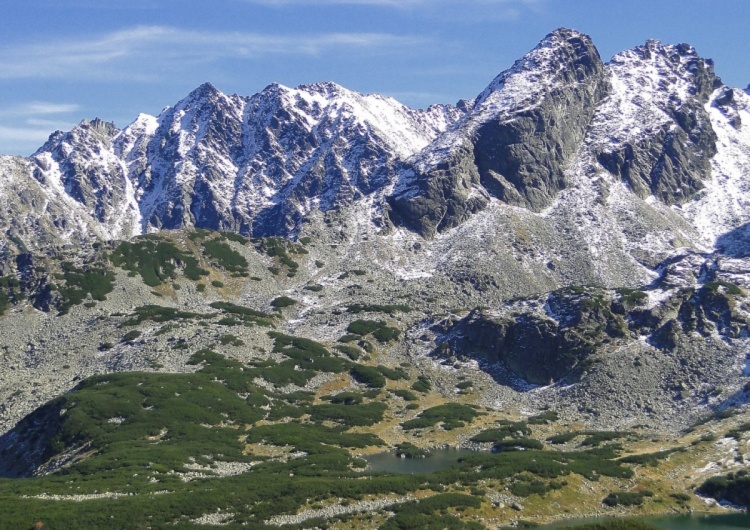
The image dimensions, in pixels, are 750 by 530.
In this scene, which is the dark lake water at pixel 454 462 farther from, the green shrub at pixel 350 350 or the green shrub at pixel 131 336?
the green shrub at pixel 131 336

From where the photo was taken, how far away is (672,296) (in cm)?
15525

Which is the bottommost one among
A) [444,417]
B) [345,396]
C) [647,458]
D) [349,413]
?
[647,458]

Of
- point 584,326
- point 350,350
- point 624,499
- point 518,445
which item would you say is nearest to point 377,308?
point 350,350

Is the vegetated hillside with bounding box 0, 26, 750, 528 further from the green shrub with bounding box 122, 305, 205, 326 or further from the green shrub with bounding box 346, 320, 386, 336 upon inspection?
the green shrub with bounding box 122, 305, 205, 326

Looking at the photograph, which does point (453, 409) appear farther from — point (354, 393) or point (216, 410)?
point (216, 410)

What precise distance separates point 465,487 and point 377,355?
77.0 m

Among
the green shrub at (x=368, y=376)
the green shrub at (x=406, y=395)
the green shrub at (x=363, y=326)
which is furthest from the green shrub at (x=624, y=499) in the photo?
the green shrub at (x=363, y=326)

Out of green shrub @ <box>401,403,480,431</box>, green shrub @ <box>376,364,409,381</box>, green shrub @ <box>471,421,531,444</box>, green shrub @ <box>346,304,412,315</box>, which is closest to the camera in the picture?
green shrub @ <box>471,421,531,444</box>

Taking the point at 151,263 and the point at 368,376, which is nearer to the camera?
the point at 368,376

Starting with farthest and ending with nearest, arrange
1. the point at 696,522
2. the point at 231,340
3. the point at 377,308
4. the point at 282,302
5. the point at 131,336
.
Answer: the point at 282,302, the point at 377,308, the point at 231,340, the point at 131,336, the point at 696,522

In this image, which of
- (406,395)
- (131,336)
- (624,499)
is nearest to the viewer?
(624,499)

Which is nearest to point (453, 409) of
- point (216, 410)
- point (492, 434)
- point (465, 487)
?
point (492, 434)

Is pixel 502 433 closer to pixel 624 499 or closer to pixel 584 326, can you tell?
pixel 624 499

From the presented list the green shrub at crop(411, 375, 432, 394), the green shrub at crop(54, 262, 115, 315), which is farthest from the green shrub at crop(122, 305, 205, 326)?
the green shrub at crop(411, 375, 432, 394)
